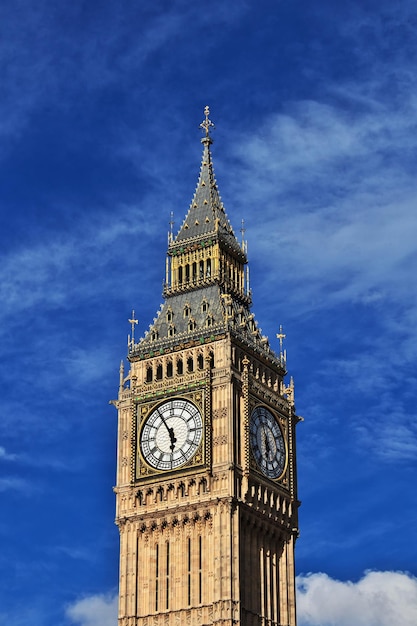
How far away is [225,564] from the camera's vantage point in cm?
9425

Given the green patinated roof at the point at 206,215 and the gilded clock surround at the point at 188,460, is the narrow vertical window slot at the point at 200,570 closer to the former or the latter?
the gilded clock surround at the point at 188,460

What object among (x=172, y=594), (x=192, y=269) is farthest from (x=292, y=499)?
(x=192, y=269)

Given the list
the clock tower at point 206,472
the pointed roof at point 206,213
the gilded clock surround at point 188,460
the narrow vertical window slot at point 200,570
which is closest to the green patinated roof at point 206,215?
the pointed roof at point 206,213

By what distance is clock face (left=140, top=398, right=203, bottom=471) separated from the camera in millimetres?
98750

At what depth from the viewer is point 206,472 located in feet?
318

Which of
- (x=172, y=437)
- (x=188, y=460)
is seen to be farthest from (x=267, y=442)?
(x=172, y=437)

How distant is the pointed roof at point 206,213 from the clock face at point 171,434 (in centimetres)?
1495

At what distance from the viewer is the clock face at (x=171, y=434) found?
98.8 meters

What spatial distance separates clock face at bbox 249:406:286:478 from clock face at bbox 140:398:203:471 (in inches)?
155

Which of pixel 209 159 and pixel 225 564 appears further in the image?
pixel 209 159

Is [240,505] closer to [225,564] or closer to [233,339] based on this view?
[225,564]

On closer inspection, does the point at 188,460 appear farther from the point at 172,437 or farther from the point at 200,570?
the point at 200,570

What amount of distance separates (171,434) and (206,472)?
432 cm

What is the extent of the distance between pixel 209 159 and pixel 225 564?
114 feet
